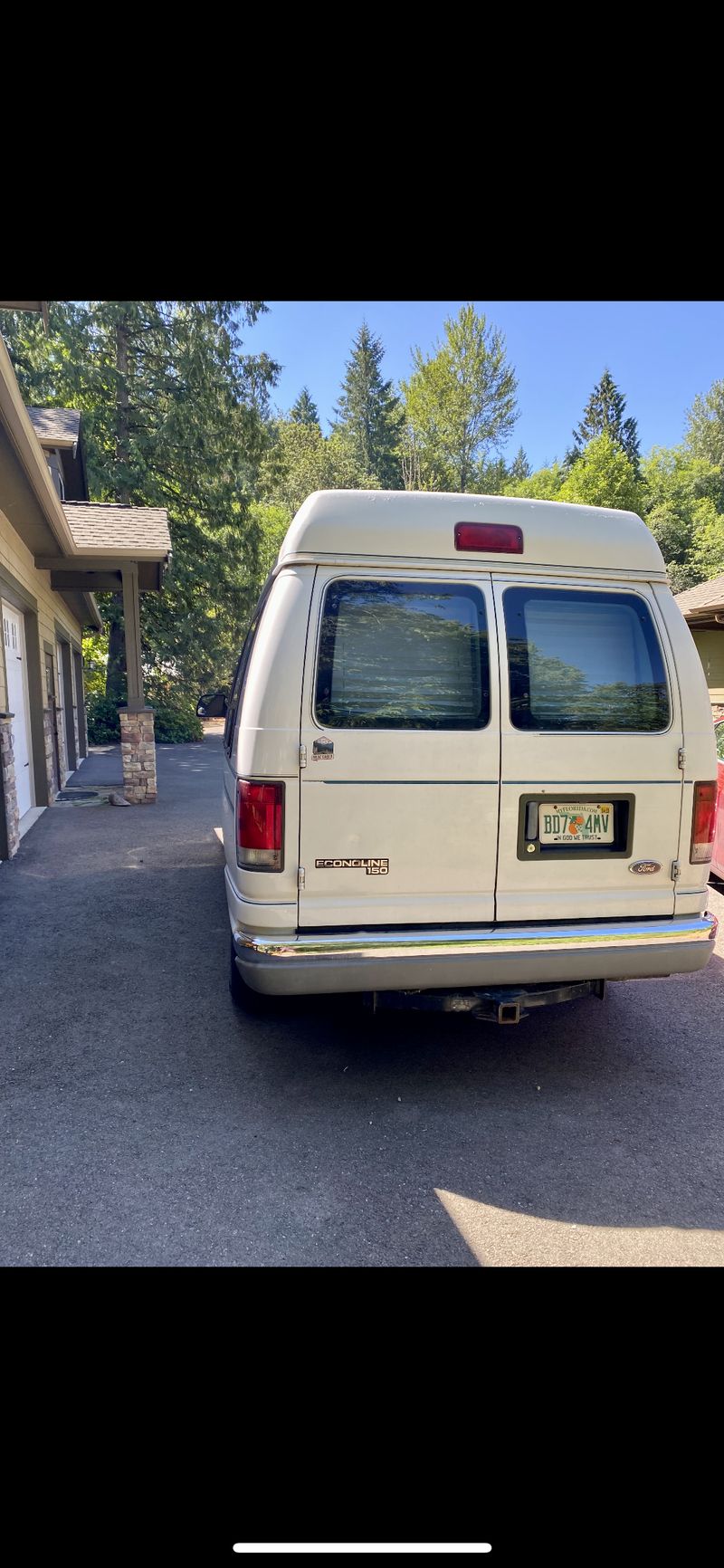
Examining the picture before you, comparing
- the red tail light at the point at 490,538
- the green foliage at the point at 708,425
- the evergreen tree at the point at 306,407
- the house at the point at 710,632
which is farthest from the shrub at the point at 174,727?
the evergreen tree at the point at 306,407

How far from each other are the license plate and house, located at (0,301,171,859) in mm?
4650

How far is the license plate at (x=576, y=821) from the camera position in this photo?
11.1ft

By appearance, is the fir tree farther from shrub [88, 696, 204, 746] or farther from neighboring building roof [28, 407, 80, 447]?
neighboring building roof [28, 407, 80, 447]

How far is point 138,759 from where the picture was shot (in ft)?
36.7

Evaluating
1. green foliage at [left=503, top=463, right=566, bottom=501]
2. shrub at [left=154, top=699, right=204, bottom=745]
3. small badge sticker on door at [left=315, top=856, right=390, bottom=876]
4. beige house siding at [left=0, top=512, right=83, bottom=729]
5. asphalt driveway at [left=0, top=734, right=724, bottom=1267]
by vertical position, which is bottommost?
asphalt driveway at [left=0, top=734, right=724, bottom=1267]

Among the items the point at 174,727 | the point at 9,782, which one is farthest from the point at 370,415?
the point at 9,782

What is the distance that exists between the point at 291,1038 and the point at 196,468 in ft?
70.0

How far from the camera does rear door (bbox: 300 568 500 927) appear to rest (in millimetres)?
3160

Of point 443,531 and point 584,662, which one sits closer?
point 443,531

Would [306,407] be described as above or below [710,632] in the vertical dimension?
above

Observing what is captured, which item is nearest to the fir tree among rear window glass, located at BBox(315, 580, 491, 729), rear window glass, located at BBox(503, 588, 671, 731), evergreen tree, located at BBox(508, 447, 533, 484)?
evergreen tree, located at BBox(508, 447, 533, 484)

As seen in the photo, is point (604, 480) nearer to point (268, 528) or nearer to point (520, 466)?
point (268, 528)

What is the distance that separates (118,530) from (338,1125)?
32.8 feet
